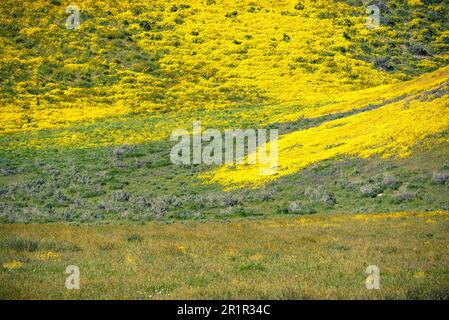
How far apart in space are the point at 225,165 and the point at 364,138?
33.7 ft

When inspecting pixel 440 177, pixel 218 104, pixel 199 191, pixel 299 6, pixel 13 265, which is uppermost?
pixel 299 6

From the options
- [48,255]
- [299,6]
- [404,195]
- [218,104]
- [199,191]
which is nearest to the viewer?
[48,255]

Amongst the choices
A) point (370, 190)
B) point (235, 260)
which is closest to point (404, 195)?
point (370, 190)

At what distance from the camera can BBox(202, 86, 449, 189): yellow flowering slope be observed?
1256 inches

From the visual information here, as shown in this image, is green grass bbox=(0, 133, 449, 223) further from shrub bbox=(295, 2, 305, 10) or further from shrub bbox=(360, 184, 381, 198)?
shrub bbox=(295, 2, 305, 10)

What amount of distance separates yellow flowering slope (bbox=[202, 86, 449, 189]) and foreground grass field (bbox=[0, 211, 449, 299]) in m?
12.4

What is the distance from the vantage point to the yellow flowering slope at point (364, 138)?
31906 mm

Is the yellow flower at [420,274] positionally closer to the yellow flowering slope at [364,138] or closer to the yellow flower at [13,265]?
the yellow flower at [13,265]

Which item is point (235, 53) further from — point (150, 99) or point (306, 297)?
point (306, 297)

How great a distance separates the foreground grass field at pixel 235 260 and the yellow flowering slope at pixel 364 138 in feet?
40.8

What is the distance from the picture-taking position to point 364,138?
35.5 metres

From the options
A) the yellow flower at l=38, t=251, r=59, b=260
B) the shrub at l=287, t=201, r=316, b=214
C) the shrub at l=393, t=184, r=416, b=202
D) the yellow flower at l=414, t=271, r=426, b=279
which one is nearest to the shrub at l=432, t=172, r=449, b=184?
the shrub at l=393, t=184, r=416, b=202

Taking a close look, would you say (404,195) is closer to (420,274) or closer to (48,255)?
(420,274)

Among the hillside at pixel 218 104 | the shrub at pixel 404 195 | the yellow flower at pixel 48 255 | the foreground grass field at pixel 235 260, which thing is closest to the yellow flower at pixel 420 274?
the foreground grass field at pixel 235 260
